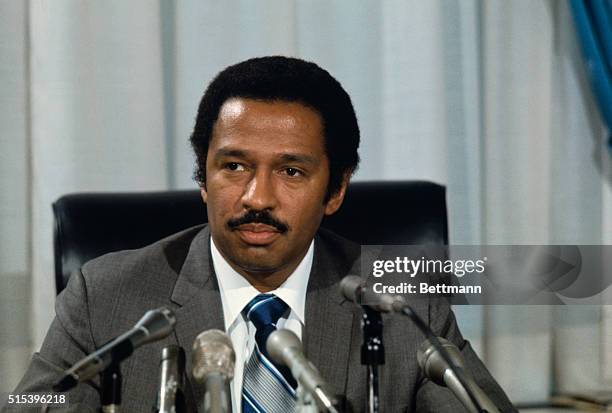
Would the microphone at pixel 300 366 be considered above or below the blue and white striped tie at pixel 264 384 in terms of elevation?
above

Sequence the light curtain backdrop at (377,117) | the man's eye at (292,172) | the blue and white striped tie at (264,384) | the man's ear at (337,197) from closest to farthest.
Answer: the blue and white striped tie at (264,384) < the man's eye at (292,172) < the man's ear at (337,197) < the light curtain backdrop at (377,117)

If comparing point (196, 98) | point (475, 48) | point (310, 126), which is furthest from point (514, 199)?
point (310, 126)

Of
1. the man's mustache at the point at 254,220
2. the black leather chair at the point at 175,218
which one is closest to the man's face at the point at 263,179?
the man's mustache at the point at 254,220

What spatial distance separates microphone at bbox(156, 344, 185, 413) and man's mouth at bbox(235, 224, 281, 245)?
47 cm

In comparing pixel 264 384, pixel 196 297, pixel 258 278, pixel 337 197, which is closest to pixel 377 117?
pixel 337 197

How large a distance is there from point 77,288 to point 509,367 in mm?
1908

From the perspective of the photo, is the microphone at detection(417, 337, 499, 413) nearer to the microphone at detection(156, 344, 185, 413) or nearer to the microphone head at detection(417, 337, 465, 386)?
the microphone head at detection(417, 337, 465, 386)

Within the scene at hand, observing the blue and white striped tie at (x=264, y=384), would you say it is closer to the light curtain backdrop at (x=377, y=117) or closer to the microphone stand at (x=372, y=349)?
the microphone stand at (x=372, y=349)

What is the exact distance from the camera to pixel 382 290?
5.02 feet

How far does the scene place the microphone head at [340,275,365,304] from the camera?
1288 mm

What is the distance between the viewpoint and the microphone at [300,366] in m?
1.07

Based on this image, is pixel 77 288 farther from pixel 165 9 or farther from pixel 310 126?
pixel 165 9

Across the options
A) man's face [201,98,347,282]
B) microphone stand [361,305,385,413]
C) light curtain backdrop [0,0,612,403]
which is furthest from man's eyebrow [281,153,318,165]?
light curtain backdrop [0,0,612,403]

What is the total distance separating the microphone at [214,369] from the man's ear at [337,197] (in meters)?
0.75
